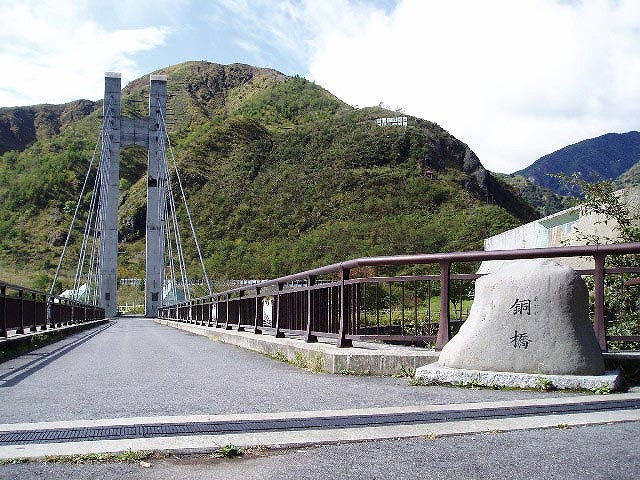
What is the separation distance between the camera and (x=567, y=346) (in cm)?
503

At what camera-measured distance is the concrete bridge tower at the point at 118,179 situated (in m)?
40.0

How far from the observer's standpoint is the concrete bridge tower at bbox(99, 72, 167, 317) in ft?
131

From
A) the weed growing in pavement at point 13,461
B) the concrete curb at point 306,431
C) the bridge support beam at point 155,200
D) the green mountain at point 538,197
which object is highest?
the green mountain at point 538,197

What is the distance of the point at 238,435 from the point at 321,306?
4.87 metres

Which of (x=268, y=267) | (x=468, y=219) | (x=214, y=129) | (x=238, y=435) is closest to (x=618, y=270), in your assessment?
(x=238, y=435)

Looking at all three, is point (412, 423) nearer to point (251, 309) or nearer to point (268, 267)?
point (251, 309)

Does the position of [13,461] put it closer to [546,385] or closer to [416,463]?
[416,463]

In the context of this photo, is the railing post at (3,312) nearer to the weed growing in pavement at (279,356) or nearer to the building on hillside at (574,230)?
the weed growing in pavement at (279,356)

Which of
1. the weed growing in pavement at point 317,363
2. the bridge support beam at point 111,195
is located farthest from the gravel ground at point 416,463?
the bridge support beam at point 111,195

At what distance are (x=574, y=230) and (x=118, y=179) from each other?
32.7 m

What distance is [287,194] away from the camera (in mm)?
81062

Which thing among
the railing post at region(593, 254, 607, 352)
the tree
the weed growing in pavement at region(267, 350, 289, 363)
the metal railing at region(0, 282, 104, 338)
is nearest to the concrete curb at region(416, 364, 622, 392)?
the railing post at region(593, 254, 607, 352)

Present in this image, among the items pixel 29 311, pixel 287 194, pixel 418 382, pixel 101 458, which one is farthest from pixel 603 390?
pixel 287 194

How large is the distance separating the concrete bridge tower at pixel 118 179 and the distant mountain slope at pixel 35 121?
101822 millimetres
